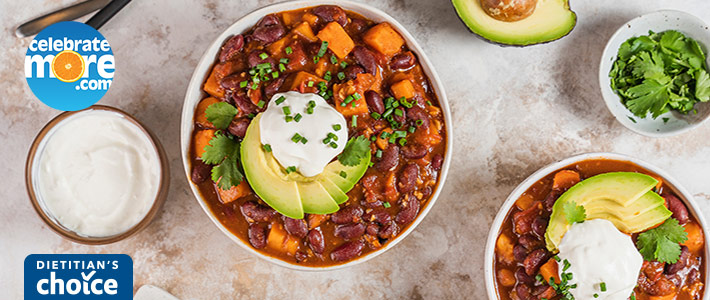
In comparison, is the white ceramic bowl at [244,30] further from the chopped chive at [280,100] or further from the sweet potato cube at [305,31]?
the chopped chive at [280,100]

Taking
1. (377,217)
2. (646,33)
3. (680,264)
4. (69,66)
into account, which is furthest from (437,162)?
(69,66)

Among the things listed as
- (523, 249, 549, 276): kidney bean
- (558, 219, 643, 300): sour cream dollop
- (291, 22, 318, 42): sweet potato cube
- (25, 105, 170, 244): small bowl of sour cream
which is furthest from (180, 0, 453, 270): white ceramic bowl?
(558, 219, 643, 300): sour cream dollop

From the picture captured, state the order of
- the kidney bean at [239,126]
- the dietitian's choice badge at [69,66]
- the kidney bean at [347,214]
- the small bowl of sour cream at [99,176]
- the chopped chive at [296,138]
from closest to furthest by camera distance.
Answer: the chopped chive at [296,138]
the kidney bean at [239,126]
the kidney bean at [347,214]
the small bowl of sour cream at [99,176]
the dietitian's choice badge at [69,66]

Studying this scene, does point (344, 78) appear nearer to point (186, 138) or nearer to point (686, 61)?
point (186, 138)

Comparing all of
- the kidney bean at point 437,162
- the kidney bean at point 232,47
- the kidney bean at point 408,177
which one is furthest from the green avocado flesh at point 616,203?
the kidney bean at point 232,47

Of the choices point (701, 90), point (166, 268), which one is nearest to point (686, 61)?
point (701, 90)

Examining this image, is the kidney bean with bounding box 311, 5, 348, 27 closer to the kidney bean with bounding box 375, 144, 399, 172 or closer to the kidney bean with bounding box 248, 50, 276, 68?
the kidney bean with bounding box 248, 50, 276, 68
